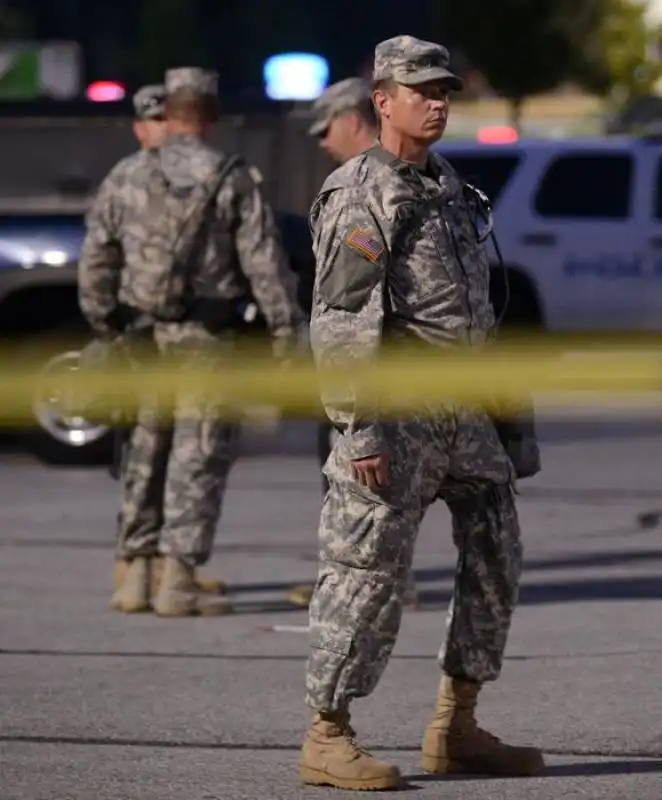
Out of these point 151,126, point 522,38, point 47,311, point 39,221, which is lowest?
point 522,38

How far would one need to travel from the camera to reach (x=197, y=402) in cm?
812

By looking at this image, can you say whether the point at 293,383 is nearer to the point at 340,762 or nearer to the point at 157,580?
the point at 157,580

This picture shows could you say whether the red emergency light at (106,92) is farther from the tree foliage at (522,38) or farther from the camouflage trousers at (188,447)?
the tree foliage at (522,38)

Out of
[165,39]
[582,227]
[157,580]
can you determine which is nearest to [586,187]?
[582,227]

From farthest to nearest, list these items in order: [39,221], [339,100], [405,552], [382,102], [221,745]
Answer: [39,221] < [339,100] < [221,745] < [382,102] < [405,552]

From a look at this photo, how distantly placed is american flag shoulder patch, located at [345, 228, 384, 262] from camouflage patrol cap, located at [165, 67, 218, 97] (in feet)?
9.27

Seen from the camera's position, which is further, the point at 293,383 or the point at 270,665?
the point at 293,383

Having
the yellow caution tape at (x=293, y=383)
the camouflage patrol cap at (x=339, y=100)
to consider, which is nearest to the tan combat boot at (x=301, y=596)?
the yellow caution tape at (x=293, y=383)

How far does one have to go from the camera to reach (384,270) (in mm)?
5395

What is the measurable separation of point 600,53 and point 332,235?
32682mm

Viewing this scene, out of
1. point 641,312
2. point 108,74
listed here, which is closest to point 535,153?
point 641,312

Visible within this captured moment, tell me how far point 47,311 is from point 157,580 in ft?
14.7

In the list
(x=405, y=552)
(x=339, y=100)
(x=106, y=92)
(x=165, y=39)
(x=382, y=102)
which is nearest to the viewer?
(x=405, y=552)

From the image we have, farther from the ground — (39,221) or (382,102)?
(382,102)
